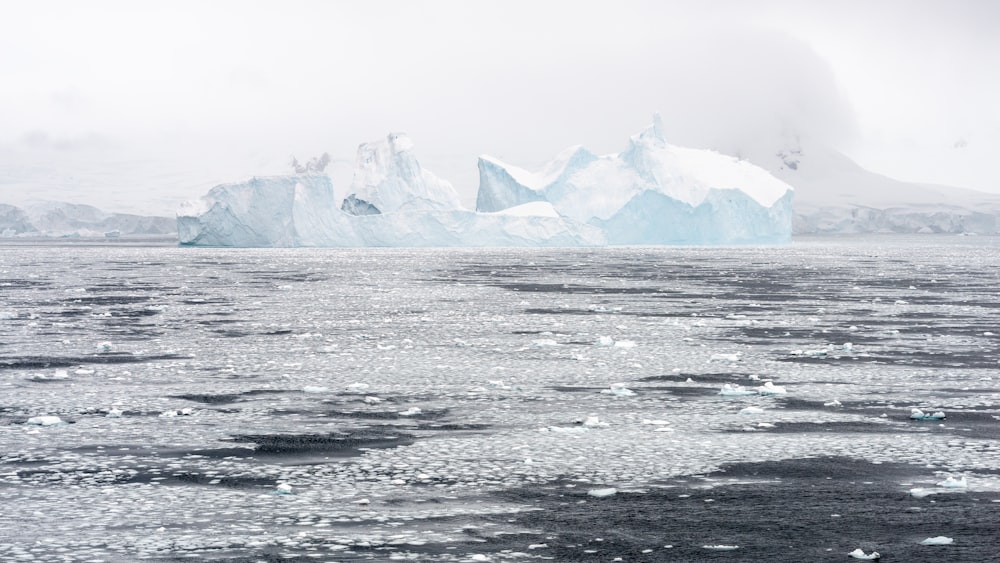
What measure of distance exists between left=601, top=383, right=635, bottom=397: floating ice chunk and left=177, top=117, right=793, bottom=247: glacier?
2088 inches

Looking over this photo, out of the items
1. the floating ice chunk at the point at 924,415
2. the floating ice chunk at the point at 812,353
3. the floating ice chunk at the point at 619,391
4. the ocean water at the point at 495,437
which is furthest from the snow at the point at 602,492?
the floating ice chunk at the point at 812,353

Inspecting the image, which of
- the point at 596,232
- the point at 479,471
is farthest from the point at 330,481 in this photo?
the point at 596,232

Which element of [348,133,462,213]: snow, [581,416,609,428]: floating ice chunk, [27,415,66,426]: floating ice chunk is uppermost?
[348,133,462,213]: snow

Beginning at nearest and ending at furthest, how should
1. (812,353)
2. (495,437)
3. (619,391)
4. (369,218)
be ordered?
(495,437), (619,391), (812,353), (369,218)

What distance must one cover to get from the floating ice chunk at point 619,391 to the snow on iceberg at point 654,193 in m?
58.8

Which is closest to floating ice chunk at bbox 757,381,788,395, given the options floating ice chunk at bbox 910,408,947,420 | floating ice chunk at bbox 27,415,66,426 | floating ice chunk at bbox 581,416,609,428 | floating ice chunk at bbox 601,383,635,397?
floating ice chunk at bbox 601,383,635,397

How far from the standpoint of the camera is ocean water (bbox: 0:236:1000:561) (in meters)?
6.89

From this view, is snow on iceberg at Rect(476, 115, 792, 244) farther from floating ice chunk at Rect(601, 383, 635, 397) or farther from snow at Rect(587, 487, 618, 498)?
snow at Rect(587, 487, 618, 498)

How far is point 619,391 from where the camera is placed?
1257 centimetres

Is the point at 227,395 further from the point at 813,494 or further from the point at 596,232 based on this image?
the point at 596,232

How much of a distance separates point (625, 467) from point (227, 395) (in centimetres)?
527

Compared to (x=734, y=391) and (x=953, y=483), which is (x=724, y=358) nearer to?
(x=734, y=391)

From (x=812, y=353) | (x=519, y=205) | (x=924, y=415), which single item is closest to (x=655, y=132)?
(x=519, y=205)

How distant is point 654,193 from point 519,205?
28.3ft
